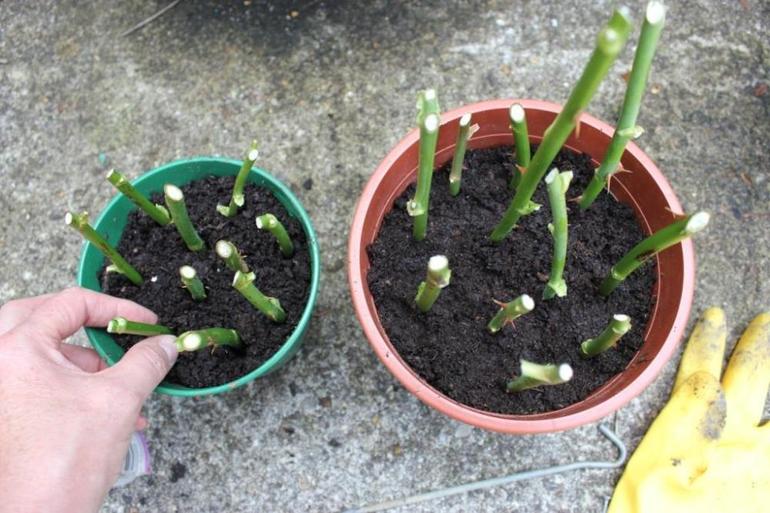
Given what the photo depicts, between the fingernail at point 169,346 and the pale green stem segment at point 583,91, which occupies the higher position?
the pale green stem segment at point 583,91

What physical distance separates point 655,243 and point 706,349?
61 centimetres

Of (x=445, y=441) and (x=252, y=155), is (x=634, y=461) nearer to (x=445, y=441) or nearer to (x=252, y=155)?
(x=445, y=441)

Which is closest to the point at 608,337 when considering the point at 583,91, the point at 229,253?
the point at 583,91

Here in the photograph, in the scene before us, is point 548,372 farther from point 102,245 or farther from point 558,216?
point 102,245

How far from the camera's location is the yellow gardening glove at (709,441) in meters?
1.17

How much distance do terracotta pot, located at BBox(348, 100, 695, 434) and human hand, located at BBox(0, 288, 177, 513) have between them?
329mm

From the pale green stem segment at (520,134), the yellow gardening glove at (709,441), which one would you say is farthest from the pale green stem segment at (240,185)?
the yellow gardening glove at (709,441)

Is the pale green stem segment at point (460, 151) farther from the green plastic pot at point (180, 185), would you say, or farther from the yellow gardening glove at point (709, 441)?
the yellow gardening glove at point (709, 441)

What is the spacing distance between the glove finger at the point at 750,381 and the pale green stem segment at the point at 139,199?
3.65ft

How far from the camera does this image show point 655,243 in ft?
2.43

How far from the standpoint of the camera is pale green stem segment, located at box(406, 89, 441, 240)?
67cm

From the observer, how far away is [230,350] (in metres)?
1.02

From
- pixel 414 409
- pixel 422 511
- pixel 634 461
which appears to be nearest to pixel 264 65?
pixel 414 409

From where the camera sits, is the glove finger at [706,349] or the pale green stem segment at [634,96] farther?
the glove finger at [706,349]
